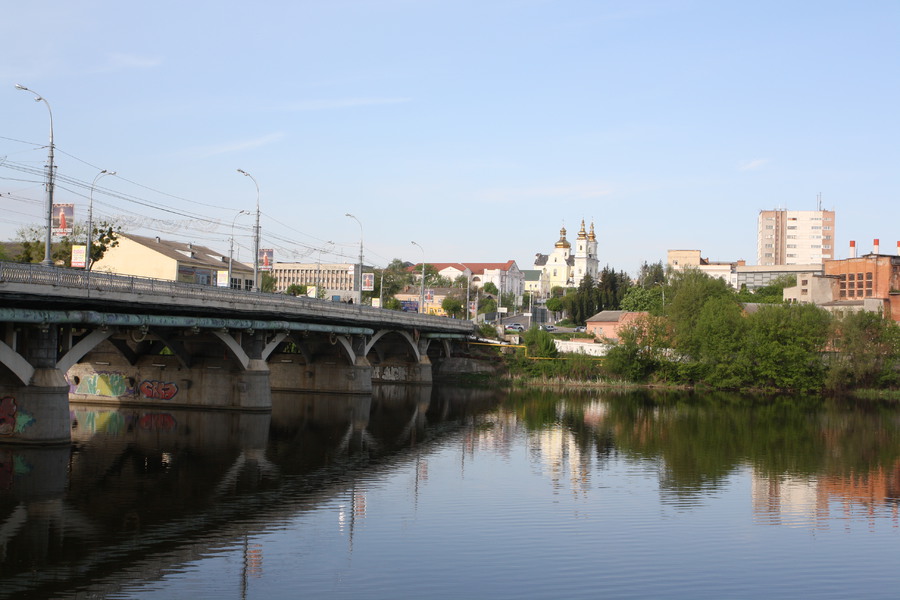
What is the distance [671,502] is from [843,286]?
306ft

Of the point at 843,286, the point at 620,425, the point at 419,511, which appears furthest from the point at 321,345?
the point at 843,286

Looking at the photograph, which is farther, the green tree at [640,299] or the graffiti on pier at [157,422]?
the green tree at [640,299]

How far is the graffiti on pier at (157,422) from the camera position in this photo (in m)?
46.3

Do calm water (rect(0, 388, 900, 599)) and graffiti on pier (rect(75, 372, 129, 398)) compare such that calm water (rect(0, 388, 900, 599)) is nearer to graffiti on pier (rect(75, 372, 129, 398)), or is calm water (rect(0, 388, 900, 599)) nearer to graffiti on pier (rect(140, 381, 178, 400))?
graffiti on pier (rect(140, 381, 178, 400))

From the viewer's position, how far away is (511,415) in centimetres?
6188

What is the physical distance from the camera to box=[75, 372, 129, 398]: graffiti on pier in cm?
5491

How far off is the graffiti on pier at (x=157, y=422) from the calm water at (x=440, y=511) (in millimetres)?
294

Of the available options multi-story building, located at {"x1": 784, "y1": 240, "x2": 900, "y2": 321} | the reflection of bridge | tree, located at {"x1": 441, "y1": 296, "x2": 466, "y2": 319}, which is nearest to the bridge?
the reflection of bridge

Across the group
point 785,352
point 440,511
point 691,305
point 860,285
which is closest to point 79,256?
point 440,511

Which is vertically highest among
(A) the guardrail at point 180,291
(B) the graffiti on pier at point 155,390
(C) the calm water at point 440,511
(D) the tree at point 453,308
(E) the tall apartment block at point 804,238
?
(E) the tall apartment block at point 804,238

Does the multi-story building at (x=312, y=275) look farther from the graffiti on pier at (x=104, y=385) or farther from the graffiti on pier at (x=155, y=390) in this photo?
the graffiti on pier at (x=155, y=390)

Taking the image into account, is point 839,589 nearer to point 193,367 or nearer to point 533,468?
point 533,468

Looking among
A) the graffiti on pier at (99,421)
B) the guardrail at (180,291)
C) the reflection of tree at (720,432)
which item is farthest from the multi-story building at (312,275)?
the graffiti on pier at (99,421)

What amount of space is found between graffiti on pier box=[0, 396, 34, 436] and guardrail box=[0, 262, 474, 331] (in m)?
5.50
